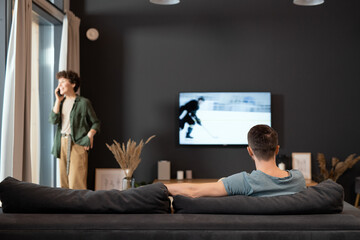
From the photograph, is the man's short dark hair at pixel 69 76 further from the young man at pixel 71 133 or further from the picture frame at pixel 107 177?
the picture frame at pixel 107 177

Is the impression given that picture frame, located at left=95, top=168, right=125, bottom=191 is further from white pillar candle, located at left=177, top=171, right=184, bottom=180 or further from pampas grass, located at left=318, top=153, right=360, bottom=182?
pampas grass, located at left=318, top=153, right=360, bottom=182

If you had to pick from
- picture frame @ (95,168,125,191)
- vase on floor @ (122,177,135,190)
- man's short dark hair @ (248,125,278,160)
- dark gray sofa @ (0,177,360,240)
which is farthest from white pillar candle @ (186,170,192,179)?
dark gray sofa @ (0,177,360,240)

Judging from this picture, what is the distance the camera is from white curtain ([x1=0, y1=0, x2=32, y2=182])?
376cm

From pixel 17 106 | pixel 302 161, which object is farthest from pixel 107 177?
pixel 302 161

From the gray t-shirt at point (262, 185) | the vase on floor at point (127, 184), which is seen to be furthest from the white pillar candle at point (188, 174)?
the gray t-shirt at point (262, 185)

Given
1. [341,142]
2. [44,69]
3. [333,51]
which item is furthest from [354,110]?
[44,69]

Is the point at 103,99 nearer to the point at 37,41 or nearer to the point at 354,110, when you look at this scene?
the point at 37,41

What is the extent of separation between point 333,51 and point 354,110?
82cm

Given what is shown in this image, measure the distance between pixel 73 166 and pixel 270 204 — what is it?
3393 mm

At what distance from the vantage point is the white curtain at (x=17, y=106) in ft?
12.3

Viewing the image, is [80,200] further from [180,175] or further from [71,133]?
[180,175]

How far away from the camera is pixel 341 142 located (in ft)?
18.1

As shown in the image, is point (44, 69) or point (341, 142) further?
point (341, 142)

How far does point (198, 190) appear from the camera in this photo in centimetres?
185
